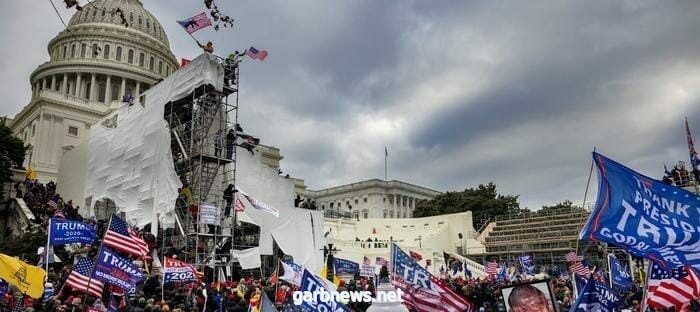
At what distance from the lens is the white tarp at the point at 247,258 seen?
88.9ft

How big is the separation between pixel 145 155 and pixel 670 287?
2909 centimetres

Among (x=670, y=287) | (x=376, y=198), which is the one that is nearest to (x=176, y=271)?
(x=670, y=287)

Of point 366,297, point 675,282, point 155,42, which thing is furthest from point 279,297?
point 155,42

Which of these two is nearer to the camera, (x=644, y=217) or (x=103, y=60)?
(x=644, y=217)

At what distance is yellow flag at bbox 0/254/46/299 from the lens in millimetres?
10344

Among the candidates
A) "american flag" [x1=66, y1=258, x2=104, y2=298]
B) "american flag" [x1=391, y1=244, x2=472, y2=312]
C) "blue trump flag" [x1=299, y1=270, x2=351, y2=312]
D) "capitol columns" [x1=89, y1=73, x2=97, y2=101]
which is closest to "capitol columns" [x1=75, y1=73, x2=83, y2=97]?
"capitol columns" [x1=89, y1=73, x2=97, y2=101]

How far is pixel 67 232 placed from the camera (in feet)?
42.1

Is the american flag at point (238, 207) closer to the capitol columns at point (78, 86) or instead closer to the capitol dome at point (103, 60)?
the capitol dome at point (103, 60)

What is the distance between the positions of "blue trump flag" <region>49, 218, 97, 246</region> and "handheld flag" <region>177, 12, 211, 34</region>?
534 inches

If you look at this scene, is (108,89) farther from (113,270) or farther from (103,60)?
(113,270)

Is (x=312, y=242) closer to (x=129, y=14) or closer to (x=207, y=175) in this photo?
(x=207, y=175)

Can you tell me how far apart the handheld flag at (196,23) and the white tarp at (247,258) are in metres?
10.5

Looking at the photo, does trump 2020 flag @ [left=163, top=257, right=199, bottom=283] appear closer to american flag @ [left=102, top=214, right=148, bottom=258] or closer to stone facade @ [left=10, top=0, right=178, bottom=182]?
american flag @ [left=102, top=214, right=148, bottom=258]

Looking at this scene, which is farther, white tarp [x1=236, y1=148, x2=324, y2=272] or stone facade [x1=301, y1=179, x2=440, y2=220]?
stone facade [x1=301, y1=179, x2=440, y2=220]
